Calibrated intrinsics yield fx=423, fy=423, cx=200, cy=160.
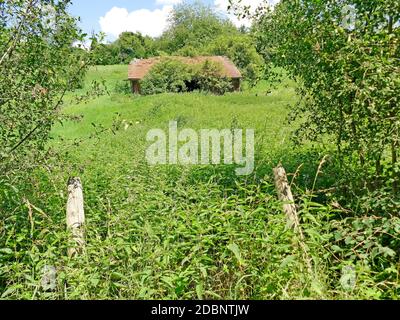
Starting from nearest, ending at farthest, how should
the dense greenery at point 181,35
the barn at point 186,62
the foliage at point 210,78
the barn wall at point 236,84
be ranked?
the foliage at point 210,78 → the barn at point 186,62 → the barn wall at point 236,84 → the dense greenery at point 181,35

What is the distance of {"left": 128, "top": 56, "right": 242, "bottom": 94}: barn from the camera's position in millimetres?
36531

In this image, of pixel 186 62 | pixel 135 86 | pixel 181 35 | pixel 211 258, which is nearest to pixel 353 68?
pixel 211 258

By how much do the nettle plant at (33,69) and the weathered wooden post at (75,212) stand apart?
0.62 metres

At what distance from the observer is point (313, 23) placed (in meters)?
5.30

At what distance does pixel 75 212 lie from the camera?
14.4 ft

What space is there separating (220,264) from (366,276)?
1.20m

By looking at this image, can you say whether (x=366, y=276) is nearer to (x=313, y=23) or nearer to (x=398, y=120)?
(x=398, y=120)

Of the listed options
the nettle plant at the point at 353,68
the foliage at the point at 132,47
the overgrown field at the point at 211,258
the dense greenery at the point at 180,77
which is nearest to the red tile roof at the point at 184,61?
the dense greenery at the point at 180,77

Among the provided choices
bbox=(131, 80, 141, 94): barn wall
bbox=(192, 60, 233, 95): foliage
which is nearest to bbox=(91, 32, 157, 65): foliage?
bbox=(131, 80, 141, 94): barn wall

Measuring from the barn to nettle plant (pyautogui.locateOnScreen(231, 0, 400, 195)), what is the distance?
30.6m

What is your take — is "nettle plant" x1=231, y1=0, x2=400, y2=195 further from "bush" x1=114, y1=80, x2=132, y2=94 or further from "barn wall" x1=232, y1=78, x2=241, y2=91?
"bush" x1=114, y1=80, x2=132, y2=94

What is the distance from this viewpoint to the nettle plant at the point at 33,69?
4.71 meters

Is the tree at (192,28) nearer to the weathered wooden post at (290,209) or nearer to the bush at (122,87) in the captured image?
the bush at (122,87)

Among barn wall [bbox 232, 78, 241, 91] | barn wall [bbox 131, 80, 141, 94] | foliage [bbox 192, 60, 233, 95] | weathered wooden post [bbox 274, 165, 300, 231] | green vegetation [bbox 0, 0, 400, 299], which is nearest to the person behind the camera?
green vegetation [bbox 0, 0, 400, 299]
